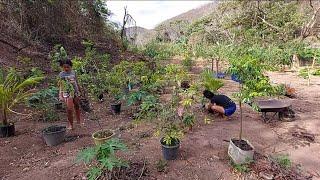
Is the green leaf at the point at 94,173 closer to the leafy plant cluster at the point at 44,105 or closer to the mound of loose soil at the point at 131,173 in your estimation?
the mound of loose soil at the point at 131,173

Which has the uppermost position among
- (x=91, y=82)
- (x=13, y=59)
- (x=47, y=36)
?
(x=47, y=36)

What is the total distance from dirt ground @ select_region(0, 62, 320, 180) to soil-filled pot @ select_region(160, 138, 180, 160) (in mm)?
86

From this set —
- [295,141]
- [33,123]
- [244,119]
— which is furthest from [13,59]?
[295,141]

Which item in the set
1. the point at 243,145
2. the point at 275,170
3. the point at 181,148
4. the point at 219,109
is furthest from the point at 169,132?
the point at 219,109

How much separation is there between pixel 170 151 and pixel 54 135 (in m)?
1.79

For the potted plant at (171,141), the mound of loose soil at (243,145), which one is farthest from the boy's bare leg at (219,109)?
the potted plant at (171,141)

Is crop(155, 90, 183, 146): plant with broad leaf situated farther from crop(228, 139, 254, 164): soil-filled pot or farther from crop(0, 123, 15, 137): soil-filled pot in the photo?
crop(0, 123, 15, 137): soil-filled pot

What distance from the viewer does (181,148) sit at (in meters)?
4.27

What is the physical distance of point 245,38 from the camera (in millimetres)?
17234

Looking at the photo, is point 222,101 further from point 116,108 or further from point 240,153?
point 116,108

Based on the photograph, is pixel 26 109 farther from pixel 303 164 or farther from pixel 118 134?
pixel 303 164

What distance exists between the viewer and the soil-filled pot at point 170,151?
12.6ft

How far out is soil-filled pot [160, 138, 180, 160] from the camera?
3.85 meters

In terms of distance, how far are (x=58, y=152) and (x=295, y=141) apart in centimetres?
359
